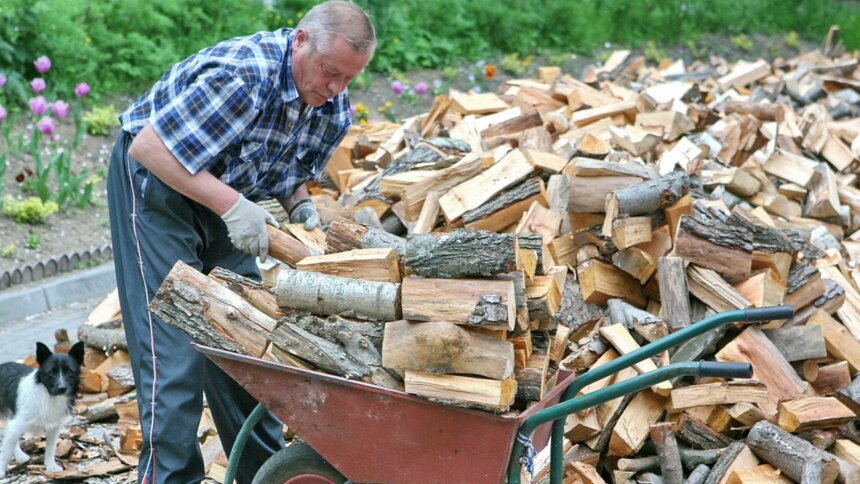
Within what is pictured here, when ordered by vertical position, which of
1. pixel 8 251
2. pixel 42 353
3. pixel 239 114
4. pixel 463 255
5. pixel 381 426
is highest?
pixel 239 114

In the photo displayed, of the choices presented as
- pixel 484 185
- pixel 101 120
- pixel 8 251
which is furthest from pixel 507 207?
pixel 101 120

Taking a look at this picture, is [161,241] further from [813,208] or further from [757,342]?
[813,208]

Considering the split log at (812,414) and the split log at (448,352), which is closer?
the split log at (448,352)

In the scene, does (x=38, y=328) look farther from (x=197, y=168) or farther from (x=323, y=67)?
(x=323, y=67)

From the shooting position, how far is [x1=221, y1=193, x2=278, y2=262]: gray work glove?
3.07 meters

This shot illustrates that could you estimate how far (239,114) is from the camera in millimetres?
3043

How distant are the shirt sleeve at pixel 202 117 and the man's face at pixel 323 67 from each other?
0.21 metres

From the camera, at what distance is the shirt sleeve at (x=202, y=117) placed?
298 cm

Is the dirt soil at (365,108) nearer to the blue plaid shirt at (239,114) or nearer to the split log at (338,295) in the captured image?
the blue plaid shirt at (239,114)

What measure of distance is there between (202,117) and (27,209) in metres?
3.81

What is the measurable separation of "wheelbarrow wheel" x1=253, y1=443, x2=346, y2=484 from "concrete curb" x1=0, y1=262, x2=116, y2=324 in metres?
3.30

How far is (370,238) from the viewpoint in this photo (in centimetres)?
324

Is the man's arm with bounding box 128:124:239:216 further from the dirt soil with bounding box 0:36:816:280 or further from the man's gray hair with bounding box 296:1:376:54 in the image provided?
the dirt soil with bounding box 0:36:816:280

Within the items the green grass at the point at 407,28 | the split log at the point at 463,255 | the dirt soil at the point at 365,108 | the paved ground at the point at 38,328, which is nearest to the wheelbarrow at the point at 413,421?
the split log at the point at 463,255
